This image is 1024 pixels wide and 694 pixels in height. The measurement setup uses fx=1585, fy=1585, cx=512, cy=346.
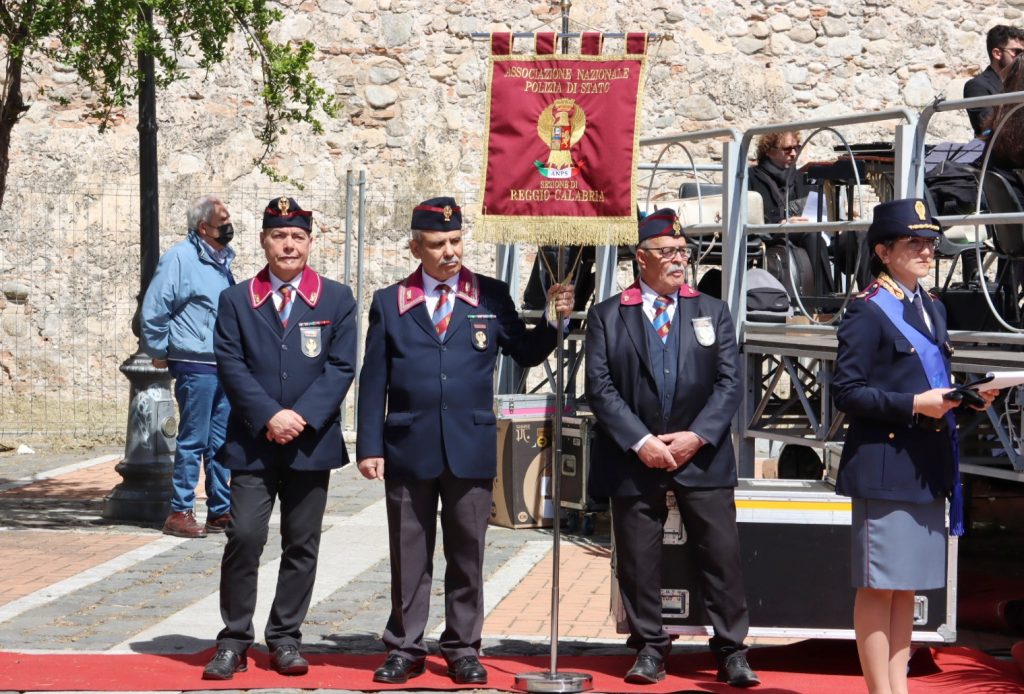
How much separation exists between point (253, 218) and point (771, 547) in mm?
11274

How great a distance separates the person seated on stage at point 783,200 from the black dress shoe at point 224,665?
14.9 feet

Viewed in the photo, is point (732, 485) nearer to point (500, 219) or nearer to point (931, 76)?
point (500, 219)

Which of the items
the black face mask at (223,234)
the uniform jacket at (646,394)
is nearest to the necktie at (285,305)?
the uniform jacket at (646,394)

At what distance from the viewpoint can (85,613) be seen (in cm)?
714

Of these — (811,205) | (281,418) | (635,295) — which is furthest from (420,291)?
(811,205)

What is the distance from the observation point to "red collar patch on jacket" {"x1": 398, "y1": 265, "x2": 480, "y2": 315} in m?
6.17

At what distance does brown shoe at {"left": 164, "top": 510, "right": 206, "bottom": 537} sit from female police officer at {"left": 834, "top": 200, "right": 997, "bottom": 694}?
16.1ft

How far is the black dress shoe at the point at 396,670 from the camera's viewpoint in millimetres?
5938

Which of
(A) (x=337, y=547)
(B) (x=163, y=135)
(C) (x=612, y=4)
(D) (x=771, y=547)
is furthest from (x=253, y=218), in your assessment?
(D) (x=771, y=547)

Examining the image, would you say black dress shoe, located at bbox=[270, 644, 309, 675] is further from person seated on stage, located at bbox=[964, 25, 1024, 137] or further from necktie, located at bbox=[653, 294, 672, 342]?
person seated on stage, located at bbox=[964, 25, 1024, 137]

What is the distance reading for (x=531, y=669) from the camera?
6.22 m

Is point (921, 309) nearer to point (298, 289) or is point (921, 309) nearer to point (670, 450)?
point (670, 450)

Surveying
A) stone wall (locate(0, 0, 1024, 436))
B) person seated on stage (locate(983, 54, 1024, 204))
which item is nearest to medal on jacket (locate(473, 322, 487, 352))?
person seated on stage (locate(983, 54, 1024, 204))

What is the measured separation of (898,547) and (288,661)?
2339mm
